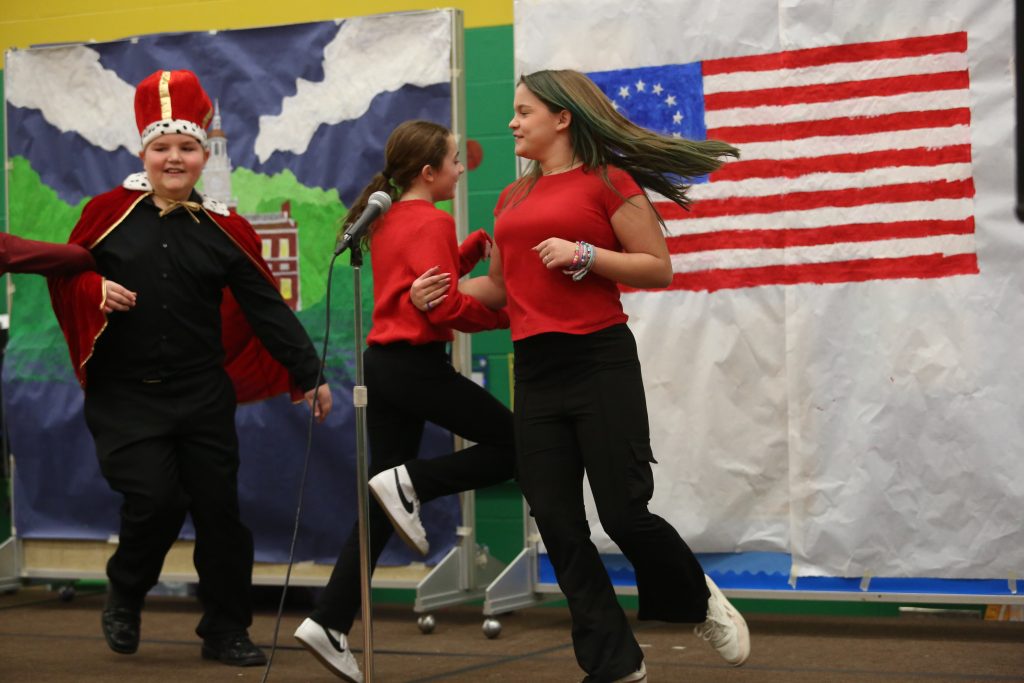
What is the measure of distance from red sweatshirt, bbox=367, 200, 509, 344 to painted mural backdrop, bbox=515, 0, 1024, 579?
1.05 m

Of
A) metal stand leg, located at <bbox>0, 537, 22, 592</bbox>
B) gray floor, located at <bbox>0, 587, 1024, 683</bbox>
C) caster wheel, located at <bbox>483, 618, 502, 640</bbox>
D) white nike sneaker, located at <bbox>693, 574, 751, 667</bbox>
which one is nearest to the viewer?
white nike sneaker, located at <bbox>693, 574, 751, 667</bbox>

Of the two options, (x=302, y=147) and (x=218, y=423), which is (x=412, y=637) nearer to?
(x=218, y=423)

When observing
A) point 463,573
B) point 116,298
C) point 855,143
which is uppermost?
point 855,143

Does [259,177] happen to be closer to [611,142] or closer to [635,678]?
[611,142]

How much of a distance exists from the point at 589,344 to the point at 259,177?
7.48 ft

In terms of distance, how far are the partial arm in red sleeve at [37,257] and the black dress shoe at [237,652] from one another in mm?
1196

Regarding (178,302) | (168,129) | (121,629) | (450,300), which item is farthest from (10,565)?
(450,300)

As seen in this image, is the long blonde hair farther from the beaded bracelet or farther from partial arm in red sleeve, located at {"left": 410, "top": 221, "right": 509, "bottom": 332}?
partial arm in red sleeve, located at {"left": 410, "top": 221, "right": 509, "bottom": 332}

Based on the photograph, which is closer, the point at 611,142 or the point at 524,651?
the point at 611,142

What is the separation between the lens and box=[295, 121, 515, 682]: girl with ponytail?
145 inches

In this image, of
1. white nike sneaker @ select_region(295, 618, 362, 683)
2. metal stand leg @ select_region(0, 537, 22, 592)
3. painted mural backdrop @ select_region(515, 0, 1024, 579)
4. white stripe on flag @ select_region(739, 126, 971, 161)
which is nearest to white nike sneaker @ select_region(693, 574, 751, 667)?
white nike sneaker @ select_region(295, 618, 362, 683)

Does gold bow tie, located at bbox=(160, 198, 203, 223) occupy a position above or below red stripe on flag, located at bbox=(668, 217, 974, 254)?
above

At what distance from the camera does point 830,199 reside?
175 inches

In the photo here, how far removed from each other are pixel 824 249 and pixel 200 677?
231 cm
